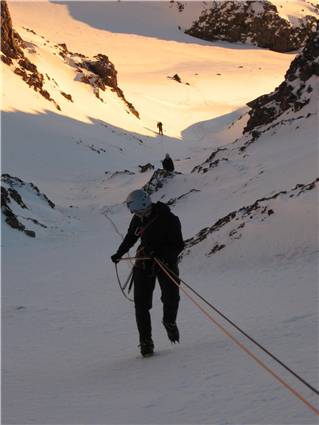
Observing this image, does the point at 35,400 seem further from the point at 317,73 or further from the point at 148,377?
the point at 317,73

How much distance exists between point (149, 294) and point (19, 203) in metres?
14.1

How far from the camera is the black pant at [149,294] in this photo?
241 inches

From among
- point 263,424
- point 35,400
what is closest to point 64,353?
point 35,400

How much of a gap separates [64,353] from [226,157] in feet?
54.7

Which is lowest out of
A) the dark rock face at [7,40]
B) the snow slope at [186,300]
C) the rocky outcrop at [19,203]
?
the rocky outcrop at [19,203]

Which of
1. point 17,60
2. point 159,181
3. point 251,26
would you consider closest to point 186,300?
point 159,181

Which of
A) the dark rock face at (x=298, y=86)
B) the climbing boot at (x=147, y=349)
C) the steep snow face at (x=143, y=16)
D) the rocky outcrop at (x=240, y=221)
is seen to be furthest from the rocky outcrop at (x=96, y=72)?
the climbing boot at (x=147, y=349)

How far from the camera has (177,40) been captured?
103562 mm

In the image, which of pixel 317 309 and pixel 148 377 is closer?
pixel 148 377

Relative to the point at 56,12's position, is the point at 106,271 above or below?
below

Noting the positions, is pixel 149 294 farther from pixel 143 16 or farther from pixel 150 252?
pixel 143 16

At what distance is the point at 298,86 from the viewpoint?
23.2m

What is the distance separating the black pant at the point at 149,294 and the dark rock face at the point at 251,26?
105331 millimetres

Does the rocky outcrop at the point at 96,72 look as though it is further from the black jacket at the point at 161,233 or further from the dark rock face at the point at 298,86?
the black jacket at the point at 161,233
